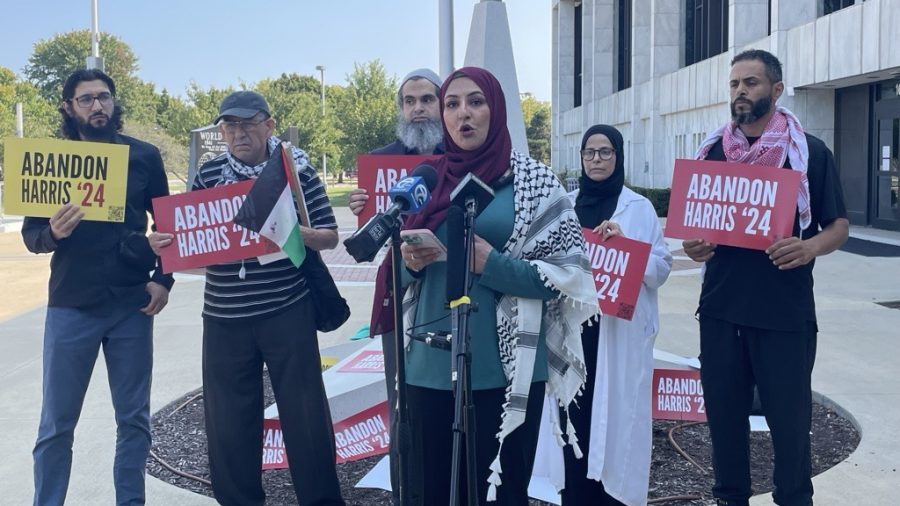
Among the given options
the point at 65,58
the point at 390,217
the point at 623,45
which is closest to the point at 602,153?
the point at 390,217

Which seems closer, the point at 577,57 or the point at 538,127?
the point at 577,57

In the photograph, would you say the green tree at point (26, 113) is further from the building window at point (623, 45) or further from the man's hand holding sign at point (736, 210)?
the man's hand holding sign at point (736, 210)

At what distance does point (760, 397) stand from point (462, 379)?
2083mm

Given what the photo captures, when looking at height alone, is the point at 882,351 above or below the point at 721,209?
below

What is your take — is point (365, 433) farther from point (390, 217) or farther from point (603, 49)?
point (603, 49)

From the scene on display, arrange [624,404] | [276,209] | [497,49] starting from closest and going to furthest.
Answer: [276,209]
[624,404]
[497,49]

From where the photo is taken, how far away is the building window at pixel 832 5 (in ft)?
74.4

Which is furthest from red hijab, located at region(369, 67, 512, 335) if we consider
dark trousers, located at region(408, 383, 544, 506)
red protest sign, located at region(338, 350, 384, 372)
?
red protest sign, located at region(338, 350, 384, 372)

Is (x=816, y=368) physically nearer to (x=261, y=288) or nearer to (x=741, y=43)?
(x=261, y=288)

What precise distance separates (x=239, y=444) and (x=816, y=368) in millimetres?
5540

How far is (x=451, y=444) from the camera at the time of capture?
3.32 meters

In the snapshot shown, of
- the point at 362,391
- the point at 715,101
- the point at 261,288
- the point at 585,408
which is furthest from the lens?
the point at 715,101

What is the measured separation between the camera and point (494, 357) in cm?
331

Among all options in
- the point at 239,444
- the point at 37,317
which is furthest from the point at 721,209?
the point at 37,317
